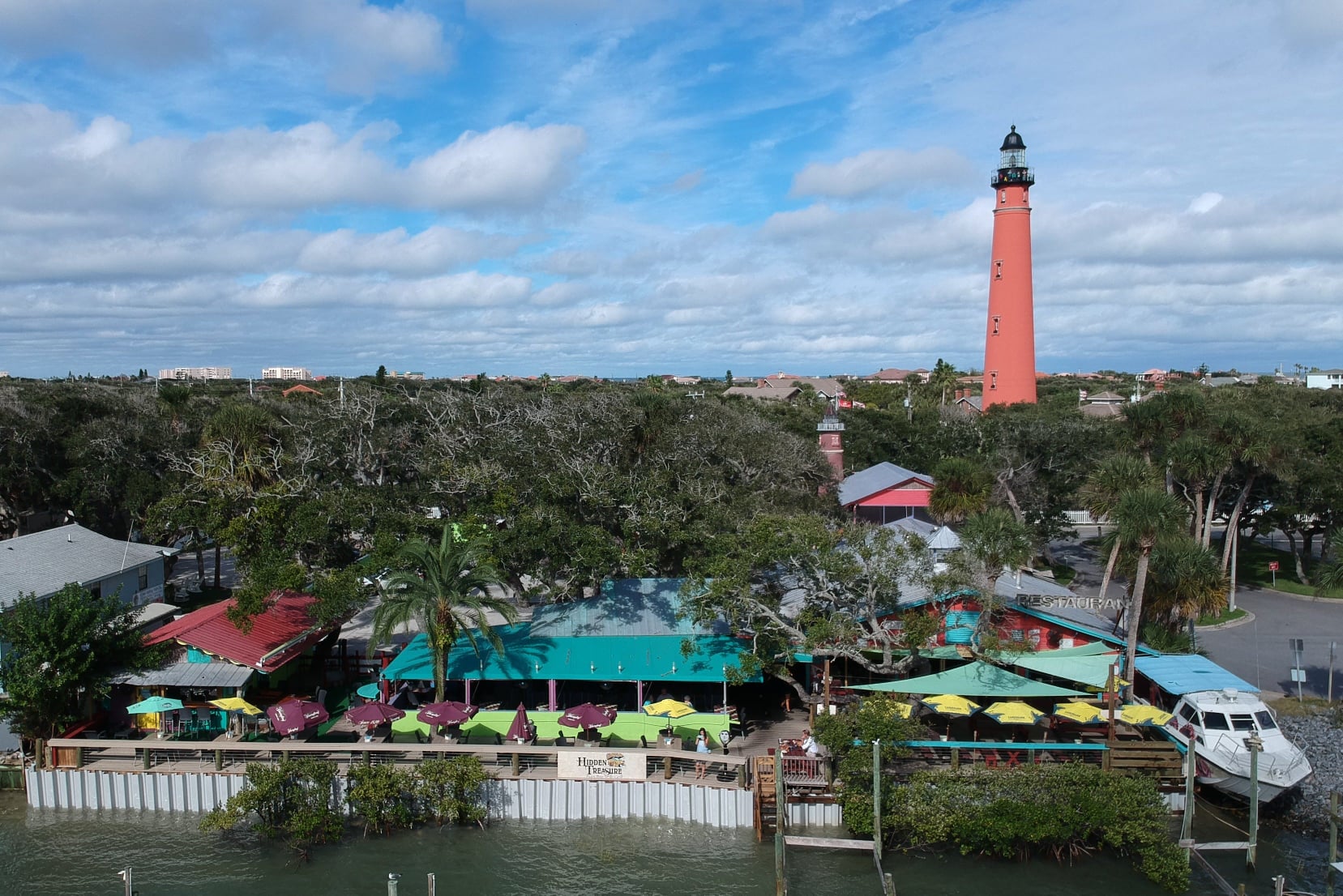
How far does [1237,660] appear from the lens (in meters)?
27.4

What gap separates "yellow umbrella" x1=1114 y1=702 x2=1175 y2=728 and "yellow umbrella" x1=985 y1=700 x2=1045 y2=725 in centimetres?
179

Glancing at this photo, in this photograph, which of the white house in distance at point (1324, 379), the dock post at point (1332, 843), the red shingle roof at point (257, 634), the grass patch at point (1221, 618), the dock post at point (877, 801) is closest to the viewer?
the dock post at point (1332, 843)

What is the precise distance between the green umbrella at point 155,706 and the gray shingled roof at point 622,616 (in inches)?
358

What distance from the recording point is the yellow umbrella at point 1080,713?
65.7 ft

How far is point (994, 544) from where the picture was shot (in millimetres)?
22016

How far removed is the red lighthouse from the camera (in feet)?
198

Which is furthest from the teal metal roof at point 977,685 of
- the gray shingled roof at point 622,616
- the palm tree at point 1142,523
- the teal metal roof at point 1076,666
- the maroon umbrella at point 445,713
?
the maroon umbrella at point 445,713

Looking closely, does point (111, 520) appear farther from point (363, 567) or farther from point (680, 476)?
point (680, 476)

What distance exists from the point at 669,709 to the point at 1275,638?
22.3 metres

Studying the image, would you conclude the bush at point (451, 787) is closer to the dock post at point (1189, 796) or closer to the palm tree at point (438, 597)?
the palm tree at point (438, 597)

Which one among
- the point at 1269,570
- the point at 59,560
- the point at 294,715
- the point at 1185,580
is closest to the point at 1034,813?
the point at 1185,580

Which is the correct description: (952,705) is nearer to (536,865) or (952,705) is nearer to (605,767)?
(605,767)

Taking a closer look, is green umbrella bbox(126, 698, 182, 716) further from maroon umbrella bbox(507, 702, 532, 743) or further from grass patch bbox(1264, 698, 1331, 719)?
grass patch bbox(1264, 698, 1331, 719)

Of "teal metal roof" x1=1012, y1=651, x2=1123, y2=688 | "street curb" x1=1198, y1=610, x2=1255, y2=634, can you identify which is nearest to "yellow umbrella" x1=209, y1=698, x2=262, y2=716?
"teal metal roof" x1=1012, y1=651, x2=1123, y2=688
